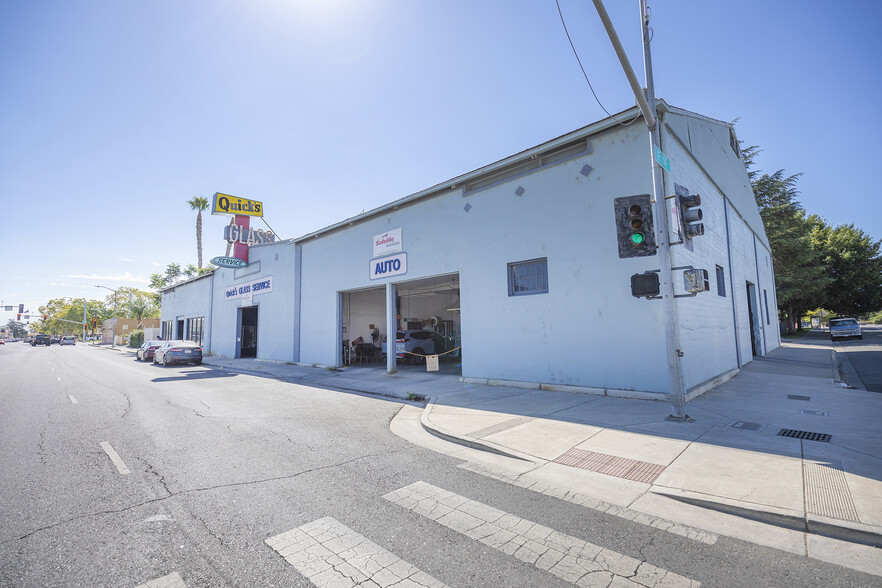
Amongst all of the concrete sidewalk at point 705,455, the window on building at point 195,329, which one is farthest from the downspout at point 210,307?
the concrete sidewalk at point 705,455

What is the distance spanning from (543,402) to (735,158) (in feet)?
56.0

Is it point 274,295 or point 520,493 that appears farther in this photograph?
point 274,295

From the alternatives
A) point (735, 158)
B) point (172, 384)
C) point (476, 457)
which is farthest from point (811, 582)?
point (735, 158)

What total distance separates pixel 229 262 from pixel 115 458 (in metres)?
20.8

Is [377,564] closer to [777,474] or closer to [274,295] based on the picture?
[777,474]

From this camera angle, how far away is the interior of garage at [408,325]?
60.0ft

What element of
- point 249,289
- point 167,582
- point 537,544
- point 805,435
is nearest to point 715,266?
point 805,435

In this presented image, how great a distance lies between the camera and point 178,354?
2102cm

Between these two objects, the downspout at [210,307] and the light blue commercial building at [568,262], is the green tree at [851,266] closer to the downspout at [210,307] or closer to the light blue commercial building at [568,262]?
the light blue commercial building at [568,262]

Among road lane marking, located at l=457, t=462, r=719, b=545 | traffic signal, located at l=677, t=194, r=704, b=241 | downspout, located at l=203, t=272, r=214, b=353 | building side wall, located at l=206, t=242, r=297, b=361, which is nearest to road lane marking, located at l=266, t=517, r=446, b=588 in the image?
road lane marking, located at l=457, t=462, r=719, b=545

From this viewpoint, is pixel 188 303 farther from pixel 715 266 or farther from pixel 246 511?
pixel 715 266

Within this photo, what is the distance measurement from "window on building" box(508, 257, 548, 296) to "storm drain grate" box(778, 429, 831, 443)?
5.58 m

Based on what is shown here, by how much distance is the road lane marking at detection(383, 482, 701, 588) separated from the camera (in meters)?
2.71

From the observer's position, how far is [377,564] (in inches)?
113
